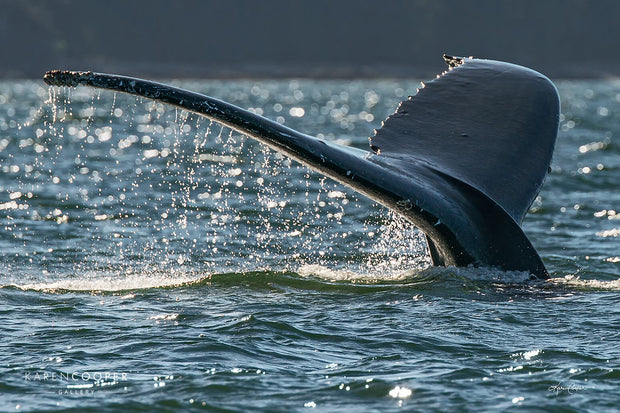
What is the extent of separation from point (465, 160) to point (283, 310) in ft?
5.70

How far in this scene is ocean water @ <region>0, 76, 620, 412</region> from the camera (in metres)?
6.19

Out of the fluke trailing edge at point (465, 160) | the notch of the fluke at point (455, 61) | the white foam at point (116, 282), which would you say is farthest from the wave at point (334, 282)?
the notch of the fluke at point (455, 61)

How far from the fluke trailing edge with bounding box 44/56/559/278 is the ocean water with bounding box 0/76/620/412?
1.31 feet

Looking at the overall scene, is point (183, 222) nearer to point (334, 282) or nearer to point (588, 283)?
point (334, 282)

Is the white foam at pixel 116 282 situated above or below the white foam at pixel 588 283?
above

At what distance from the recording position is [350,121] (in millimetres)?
39969

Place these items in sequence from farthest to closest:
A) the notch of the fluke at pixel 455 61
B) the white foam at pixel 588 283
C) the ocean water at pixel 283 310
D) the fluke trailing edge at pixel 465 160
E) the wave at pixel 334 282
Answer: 1. the white foam at pixel 588 283
2. the notch of the fluke at pixel 455 61
3. the wave at pixel 334 282
4. the fluke trailing edge at pixel 465 160
5. the ocean water at pixel 283 310

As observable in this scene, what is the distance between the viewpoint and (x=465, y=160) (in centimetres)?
774

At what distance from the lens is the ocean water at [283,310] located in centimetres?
619

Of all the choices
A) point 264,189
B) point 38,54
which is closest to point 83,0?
point 38,54

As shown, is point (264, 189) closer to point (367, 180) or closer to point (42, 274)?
point (42, 274)

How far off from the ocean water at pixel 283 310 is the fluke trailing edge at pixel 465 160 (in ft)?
1.31
